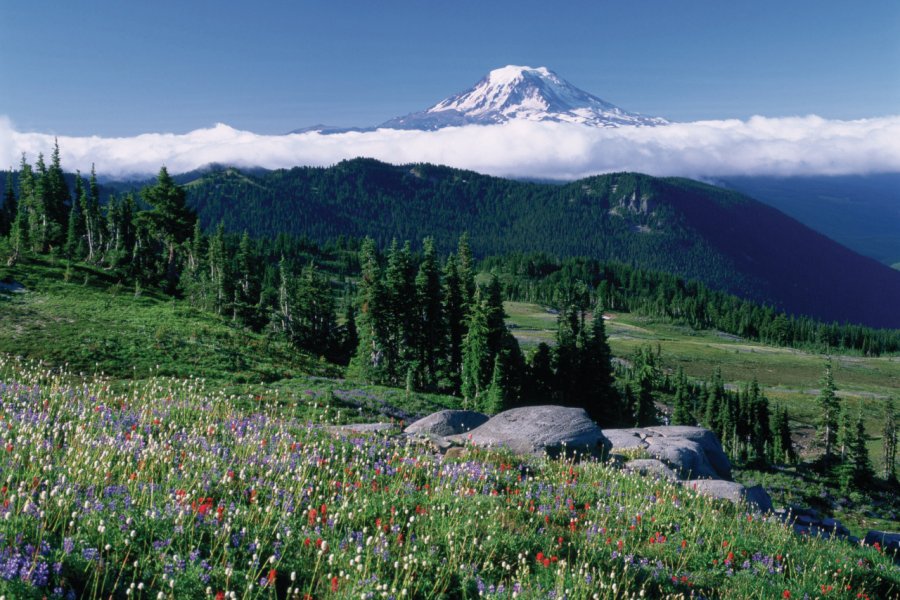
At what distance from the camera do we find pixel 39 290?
41781 millimetres

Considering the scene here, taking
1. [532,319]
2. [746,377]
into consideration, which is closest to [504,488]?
[746,377]

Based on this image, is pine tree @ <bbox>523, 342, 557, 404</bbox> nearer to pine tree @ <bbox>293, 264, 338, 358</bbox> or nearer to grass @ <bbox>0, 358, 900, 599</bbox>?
pine tree @ <bbox>293, 264, 338, 358</bbox>

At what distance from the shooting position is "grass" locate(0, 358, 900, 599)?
541 centimetres

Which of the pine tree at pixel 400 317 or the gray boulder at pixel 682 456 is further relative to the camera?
the pine tree at pixel 400 317

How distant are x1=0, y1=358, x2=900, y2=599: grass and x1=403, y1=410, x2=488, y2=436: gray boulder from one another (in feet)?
15.1

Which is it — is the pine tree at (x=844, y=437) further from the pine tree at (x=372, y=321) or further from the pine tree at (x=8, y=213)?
the pine tree at (x=8, y=213)

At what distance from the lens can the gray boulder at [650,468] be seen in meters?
14.7

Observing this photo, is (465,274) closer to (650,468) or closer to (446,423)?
(446,423)

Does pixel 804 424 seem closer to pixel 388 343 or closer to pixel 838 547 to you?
pixel 388 343

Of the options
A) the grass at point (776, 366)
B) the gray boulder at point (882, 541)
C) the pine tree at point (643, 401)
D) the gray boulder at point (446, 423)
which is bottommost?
the grass at point (776, 366)

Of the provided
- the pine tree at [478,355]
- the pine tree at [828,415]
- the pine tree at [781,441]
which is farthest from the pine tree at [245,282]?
the pine tree at [781,441]

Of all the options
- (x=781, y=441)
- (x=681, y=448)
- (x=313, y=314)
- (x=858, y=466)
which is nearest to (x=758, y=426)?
(x=781, y=441)

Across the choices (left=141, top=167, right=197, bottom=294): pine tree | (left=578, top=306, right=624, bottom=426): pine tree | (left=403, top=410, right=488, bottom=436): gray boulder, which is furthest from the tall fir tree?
(left=141, top=167, right=197, bottom=294): pine tree

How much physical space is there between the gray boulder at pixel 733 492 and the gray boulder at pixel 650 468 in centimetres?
72
